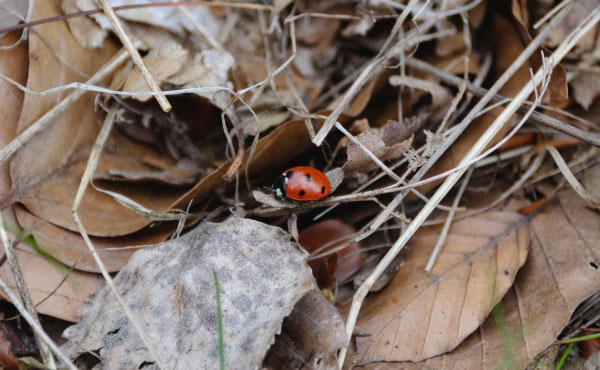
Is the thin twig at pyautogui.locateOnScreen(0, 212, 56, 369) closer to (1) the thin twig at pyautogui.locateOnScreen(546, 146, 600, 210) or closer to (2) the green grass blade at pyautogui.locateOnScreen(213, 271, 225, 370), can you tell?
(2) the green grass blade at pyautogui.locateOnScreen(213, 271, 225, 370)

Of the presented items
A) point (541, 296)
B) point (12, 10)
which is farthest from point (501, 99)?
point (12, 10)

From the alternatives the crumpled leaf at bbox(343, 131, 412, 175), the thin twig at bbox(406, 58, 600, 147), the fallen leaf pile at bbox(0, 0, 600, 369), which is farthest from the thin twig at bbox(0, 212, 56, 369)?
the thin twig at bbox(406, 58, 600, 147)

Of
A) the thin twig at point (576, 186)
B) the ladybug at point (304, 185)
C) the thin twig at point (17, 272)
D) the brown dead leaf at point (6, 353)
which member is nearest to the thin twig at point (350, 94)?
the ladybug at point (304, 185)

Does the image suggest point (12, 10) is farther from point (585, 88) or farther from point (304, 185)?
point (585, 88)

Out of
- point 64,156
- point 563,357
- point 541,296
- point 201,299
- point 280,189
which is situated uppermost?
point 64,156

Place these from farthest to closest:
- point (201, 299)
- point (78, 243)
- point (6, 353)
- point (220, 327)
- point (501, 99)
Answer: point (501, 99), point (78, 243), point (6, 353), point (201, 299), point (220, 327)
